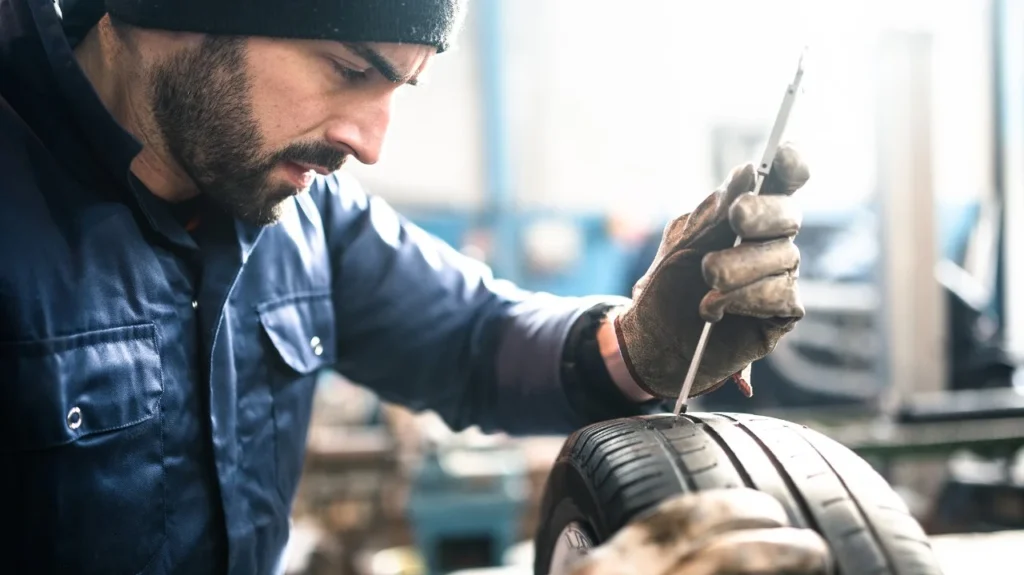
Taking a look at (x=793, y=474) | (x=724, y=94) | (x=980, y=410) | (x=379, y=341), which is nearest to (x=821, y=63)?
(x=724, y=94)

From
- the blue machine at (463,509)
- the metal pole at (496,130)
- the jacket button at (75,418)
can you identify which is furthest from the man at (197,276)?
the metal pole at (496,130)

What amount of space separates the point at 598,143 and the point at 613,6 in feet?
2.09

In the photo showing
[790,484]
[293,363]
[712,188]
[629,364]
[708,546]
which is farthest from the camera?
[712,188]

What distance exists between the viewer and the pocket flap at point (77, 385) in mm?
715

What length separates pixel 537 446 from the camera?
2666 mm

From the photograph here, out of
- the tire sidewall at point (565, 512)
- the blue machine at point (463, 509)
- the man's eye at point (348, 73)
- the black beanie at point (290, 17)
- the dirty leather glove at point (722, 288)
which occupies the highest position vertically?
the black beanie at point (290, 17)

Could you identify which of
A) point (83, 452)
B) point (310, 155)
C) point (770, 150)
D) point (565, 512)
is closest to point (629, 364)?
point (565, 512)

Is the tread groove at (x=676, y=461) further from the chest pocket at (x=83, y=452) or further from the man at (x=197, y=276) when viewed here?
the chest pocket at (x=83, y=452)

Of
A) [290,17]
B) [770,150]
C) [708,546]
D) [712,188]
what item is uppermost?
[290,17]

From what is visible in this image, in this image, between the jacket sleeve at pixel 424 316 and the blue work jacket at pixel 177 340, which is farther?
the jacket sleeve at pixel 424 316

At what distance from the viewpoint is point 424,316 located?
1061mm

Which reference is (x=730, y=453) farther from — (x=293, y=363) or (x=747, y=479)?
(x=293, y=363)

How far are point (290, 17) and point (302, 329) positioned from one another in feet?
1.30

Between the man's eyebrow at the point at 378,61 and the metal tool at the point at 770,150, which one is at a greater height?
the man's eyebrow at the point at 378,61
